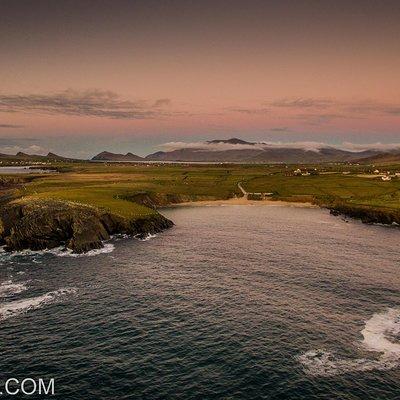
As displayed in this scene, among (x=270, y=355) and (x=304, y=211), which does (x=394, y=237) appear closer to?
(x=304, y=211)

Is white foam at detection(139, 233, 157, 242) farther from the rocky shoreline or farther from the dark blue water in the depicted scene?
the rocky shoreline

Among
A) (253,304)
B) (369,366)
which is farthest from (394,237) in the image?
(369,366)

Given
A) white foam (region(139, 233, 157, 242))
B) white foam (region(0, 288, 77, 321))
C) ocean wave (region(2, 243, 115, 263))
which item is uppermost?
white foam (region(139, 233, 157, 242))

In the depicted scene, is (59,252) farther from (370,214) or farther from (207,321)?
(370,214)

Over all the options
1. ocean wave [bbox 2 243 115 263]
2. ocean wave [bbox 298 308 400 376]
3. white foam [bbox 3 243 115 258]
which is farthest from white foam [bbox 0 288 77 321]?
ocean wave [bbox 298 308 400 376]

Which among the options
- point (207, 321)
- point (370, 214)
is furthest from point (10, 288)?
point (370, 214)

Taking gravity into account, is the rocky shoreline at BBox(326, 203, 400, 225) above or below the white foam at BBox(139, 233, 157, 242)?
above

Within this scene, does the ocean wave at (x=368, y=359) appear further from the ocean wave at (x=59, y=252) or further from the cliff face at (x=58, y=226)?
the cliff face at (x=58, y=226)
